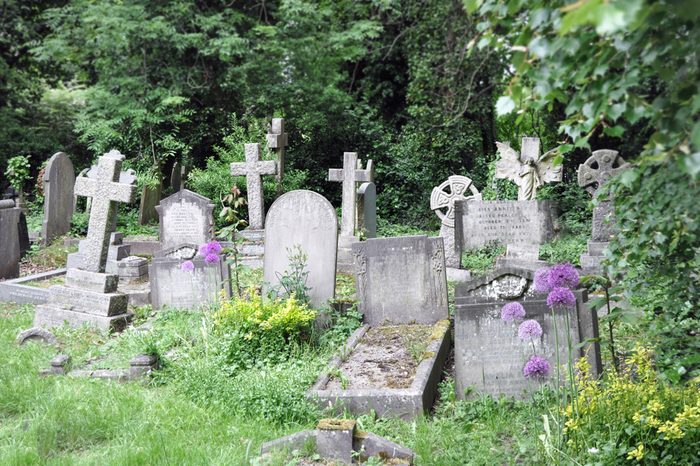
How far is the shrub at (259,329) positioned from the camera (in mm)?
6666

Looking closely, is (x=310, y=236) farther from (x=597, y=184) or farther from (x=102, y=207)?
(x=597, y=184)

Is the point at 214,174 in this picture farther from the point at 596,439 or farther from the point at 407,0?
the point at 596,439

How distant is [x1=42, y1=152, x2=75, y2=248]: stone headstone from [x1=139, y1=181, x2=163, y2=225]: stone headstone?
64.9 inches

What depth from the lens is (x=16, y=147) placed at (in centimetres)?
1858

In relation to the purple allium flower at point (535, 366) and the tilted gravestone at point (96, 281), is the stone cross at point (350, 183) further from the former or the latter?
the purple allium flower at point (535, 366)

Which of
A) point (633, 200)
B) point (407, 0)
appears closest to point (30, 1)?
point (407, 0)

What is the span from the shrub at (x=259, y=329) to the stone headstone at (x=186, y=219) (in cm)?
366

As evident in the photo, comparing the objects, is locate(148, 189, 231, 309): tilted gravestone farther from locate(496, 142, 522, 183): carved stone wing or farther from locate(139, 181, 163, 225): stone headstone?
locate(139, 181, 163, 225): stone headstone

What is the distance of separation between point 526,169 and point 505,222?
41.5 inches

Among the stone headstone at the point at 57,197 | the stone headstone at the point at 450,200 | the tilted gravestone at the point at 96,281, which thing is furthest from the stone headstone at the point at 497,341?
the stone headstone at the point at 57,197

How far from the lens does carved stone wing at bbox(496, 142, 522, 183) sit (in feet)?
37.8

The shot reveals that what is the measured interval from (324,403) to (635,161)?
325 cm

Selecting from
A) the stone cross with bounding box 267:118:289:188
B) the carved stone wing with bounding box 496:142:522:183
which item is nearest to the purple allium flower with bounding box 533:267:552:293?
the carved stone wing with bounding box 496:142:522:183

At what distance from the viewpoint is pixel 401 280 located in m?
7.61
